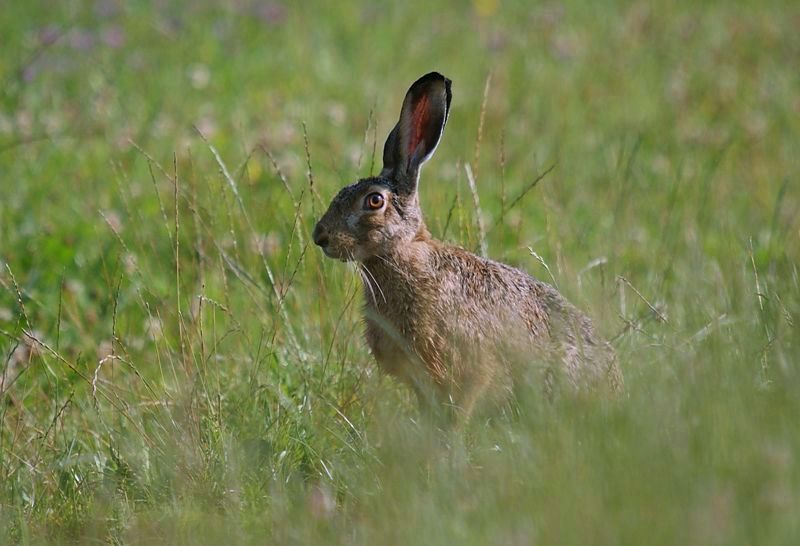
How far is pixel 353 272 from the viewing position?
5.45 metres

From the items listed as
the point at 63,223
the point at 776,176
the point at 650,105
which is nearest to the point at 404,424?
the point at 63,223

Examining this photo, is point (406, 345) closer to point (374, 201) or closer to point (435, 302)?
point (435, 302)

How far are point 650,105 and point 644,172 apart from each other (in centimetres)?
155

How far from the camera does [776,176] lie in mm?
8406

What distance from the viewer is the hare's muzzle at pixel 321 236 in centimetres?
491

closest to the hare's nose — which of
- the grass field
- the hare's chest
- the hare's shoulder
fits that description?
the grass field

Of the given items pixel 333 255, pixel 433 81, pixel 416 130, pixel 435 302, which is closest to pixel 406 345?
pixel 435 302

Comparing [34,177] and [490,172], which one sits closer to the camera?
[34,177]

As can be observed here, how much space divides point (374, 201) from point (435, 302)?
1.56ft

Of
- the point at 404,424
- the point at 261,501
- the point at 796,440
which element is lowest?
the point at 261,501

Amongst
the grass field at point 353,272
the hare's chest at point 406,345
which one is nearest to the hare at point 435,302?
the hare's chest at point 406,345

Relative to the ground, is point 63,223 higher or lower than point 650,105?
lower

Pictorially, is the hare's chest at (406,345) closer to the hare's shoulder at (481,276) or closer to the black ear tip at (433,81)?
the hare's shoulder at (481,276)

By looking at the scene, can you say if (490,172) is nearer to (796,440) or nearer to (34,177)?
(34,177)
